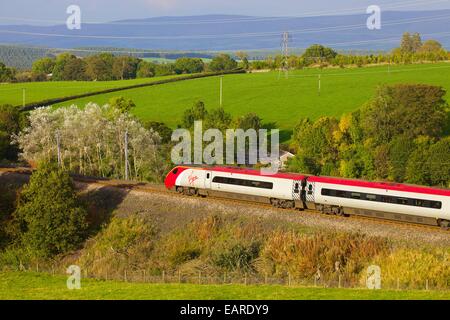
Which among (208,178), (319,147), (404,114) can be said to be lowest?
(319,147)

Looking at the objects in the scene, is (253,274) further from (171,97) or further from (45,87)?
(45,87)

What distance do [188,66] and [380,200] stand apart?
138352 millimetres

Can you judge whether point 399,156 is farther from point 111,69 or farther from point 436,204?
point 111,69

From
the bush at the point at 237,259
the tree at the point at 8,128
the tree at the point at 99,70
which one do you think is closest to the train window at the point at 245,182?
the bush at the point at 237,259

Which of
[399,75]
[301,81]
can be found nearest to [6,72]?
[301,81]

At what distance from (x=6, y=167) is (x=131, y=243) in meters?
25.9

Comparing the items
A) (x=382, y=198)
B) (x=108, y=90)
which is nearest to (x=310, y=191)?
(x=382, y=198)

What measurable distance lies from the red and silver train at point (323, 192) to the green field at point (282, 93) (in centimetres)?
5377

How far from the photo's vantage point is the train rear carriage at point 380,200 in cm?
4359

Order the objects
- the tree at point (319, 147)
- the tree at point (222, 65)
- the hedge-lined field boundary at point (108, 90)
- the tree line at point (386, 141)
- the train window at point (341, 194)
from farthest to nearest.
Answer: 1. the tree at point (222, 65)
2. the hedge-lined field boundary at point (108, 90)
3. the tree at point (319, 147)
4. the tree line at point (386, 141)
5. the train window at point (341, 194)

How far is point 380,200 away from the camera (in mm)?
45500

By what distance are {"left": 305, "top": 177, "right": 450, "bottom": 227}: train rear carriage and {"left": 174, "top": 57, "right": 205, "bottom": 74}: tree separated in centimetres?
13391

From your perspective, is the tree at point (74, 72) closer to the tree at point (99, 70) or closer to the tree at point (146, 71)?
the tree at point (99, 70)

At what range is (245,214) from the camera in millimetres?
49938
